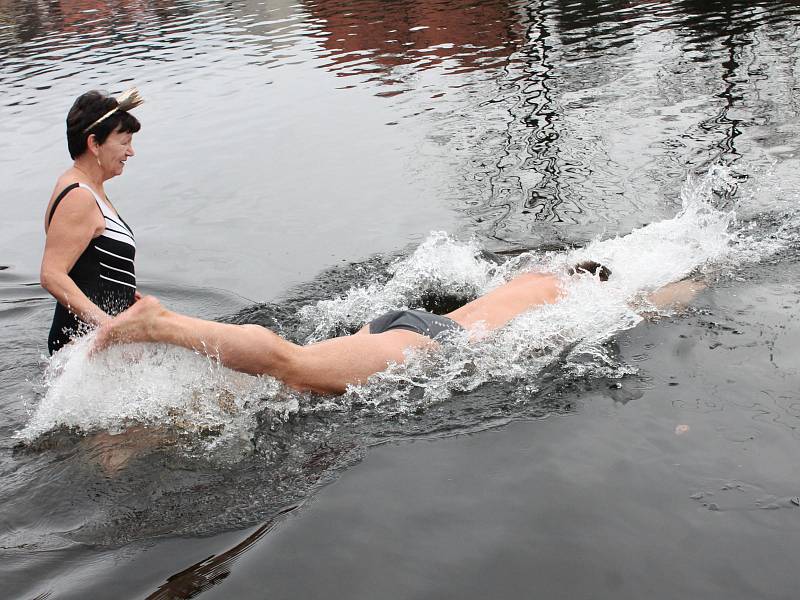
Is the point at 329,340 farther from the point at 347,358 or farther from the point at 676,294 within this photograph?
the point at 676,294

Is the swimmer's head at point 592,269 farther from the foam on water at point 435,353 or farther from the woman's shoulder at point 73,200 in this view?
the woman's shoulder at point 73,200

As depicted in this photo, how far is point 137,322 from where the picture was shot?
454 cm

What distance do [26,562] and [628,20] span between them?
57.9 ft

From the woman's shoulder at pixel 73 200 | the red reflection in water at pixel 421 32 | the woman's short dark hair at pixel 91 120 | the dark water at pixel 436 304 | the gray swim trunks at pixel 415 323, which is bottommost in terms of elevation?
the dark water at pixel 436 304

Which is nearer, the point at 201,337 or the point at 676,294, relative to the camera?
the point at 201,337

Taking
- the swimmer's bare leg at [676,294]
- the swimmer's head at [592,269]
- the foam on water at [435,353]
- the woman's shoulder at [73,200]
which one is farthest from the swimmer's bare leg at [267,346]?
the swimmer's bare leg at [676,294]

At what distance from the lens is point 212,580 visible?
4.00 m

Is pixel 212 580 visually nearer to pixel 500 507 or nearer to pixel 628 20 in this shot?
pixel 500 507

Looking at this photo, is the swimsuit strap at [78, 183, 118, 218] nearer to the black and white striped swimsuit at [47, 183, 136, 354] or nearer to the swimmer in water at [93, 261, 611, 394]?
the black and white striped swimsuit at [47, 183, 136, 354]

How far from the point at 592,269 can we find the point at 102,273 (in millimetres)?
3660

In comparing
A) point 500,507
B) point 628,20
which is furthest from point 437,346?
point 628,20

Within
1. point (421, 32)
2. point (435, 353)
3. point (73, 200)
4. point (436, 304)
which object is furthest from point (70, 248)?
point (421, 32)

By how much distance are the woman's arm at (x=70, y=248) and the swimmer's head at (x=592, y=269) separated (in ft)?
11.6

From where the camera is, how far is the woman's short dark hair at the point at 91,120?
5.11m
